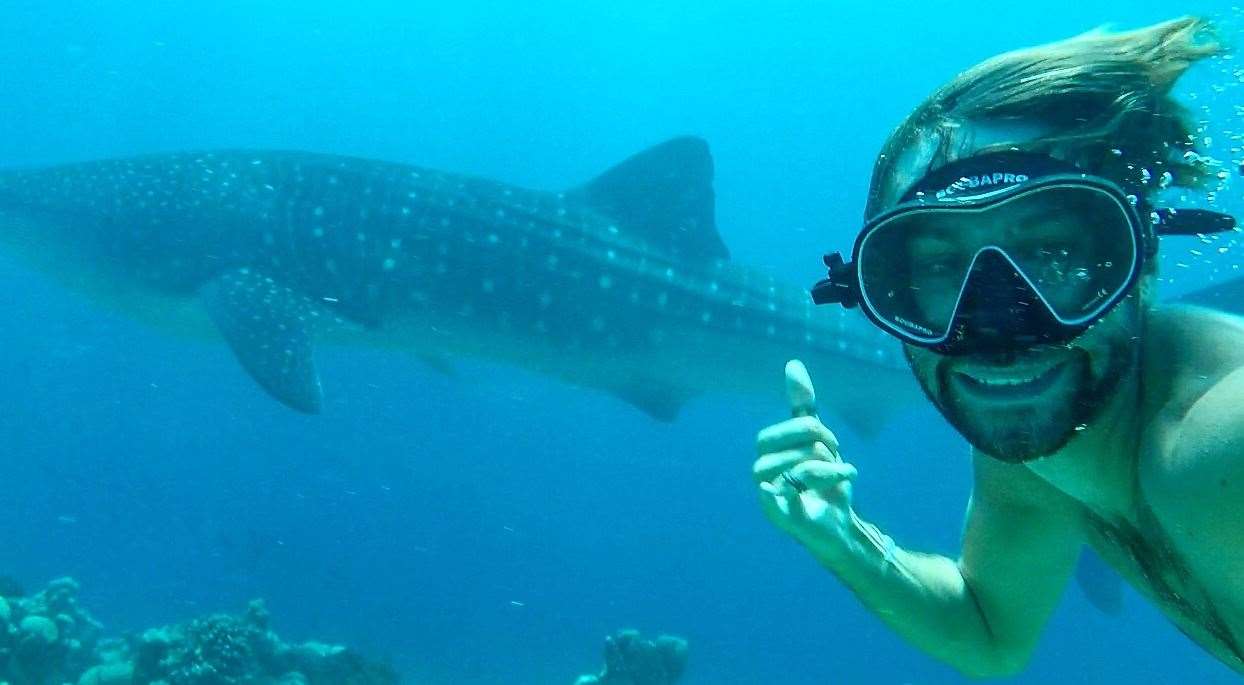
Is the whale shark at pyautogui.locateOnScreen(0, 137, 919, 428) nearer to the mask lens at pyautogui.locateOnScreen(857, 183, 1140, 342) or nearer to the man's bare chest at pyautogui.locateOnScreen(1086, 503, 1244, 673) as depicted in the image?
the man's bare chest at pyautogui.locateOnScreen(1086, 503, 1244, 673)

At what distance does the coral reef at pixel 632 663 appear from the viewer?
831 centimetres

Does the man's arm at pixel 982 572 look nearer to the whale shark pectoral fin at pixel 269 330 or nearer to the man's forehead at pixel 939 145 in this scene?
the man's forehead at pixel 939 145

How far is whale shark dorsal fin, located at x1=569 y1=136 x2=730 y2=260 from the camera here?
827 centimetres

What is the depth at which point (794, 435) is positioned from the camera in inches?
79.9

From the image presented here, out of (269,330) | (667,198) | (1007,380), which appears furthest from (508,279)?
(1007,380)

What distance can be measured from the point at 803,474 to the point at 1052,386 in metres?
0.58

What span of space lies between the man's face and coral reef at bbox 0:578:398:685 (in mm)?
6944

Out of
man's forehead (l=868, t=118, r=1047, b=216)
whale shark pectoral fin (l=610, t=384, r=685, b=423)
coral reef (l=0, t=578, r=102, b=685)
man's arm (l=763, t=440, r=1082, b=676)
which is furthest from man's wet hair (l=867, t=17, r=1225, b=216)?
coral reef (l=0, t=578, r=102, b=685)

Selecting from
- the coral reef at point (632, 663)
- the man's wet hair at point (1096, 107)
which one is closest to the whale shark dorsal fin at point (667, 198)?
the coral reef at point (632, 663)

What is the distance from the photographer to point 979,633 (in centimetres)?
254

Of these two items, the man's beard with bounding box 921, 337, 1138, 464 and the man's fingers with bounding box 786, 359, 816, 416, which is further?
the man's fingers with bounding box 786, 359, 816, 416

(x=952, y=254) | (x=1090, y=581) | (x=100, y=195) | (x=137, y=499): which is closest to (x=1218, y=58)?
(x=952, y=254)

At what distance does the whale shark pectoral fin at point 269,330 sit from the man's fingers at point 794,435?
6607 millimetres

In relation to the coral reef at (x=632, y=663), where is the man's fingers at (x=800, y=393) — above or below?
above
